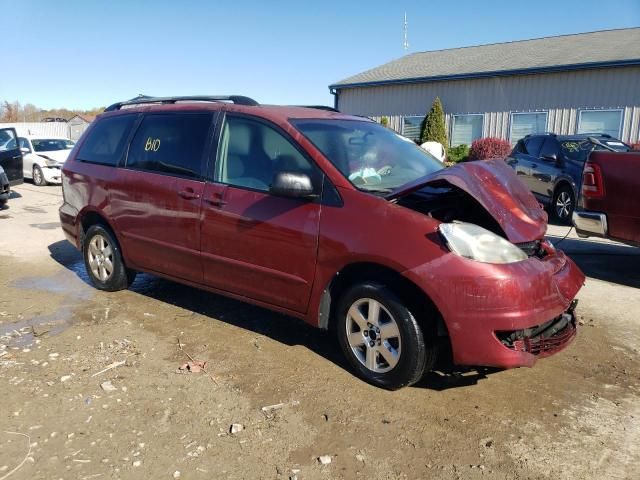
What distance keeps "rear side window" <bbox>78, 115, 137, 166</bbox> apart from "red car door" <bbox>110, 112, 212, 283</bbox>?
8.7 inches

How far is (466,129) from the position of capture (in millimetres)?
20891

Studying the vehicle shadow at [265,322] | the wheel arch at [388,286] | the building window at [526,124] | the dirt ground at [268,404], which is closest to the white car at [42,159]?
the vehicle shadow at [265,322]

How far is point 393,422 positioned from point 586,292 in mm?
3633

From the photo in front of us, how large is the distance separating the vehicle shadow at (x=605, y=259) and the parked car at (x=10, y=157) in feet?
39.8

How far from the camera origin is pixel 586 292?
5.92 m

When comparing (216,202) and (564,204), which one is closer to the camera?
(216,202)

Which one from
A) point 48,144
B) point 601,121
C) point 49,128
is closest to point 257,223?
point 48,144

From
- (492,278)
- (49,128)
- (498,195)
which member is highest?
(49,128)

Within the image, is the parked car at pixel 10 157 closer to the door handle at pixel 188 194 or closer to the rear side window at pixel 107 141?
the rear side window at pixel 107 141

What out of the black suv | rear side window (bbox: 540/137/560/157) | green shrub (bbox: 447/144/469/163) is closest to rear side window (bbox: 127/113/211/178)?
the black suv

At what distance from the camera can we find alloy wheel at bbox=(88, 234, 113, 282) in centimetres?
559

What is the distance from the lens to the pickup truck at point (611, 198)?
232 inches

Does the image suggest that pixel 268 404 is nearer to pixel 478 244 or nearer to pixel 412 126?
pixel 478 244

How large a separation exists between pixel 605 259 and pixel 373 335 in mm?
5292
